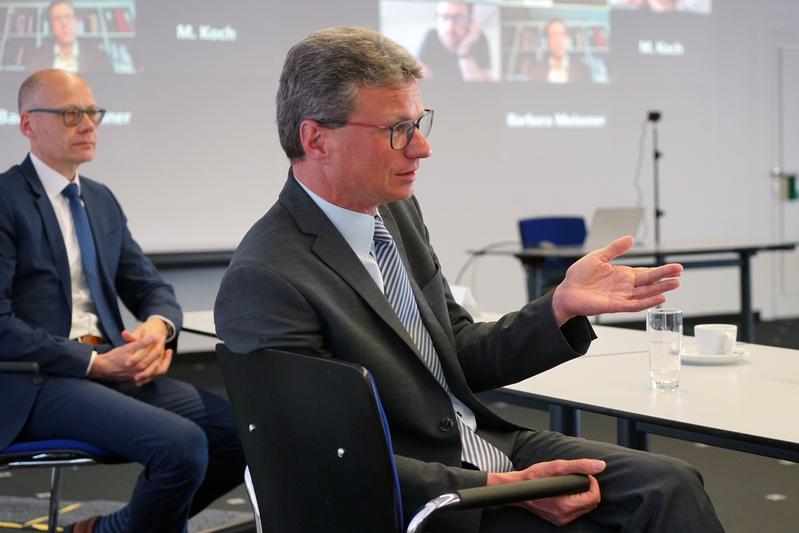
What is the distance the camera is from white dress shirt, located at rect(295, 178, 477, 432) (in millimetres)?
1891

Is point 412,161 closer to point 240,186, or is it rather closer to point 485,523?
point 485,523

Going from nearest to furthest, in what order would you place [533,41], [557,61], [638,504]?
[638,504] < [533,41] < [557,61]

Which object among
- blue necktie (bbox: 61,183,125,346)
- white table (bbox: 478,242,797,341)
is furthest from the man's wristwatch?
white table (bbox: 478,242,797,341)

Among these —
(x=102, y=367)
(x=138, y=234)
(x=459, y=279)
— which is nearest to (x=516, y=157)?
(x=459, y=279)

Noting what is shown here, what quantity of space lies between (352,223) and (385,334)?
0.23 metres

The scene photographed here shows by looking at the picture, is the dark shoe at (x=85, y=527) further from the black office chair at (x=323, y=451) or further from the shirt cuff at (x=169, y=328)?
the black office chair at (x=323, y=451)

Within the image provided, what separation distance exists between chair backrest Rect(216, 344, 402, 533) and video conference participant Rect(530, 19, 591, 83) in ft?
21.8

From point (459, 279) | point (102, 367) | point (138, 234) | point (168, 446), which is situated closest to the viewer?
point (168, 446)

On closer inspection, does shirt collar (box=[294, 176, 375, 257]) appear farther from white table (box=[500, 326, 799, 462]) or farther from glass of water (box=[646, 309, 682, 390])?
glass of water (box=[646, 309, 682, 390])

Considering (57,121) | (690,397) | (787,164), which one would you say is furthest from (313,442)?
(787,164)

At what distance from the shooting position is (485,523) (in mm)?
1735

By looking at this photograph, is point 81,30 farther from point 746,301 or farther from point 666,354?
point 666,354

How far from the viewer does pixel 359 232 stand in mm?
1909

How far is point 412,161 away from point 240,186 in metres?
5.33
